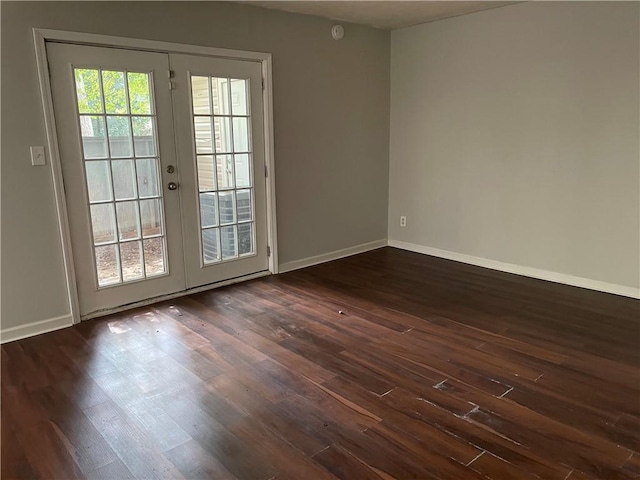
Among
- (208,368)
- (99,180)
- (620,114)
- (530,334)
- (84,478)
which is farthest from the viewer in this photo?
(620,114)

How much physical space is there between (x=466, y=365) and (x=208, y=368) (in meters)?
1.54

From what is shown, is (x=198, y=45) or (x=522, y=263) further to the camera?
(x=522, y=263)

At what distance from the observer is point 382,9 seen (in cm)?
411

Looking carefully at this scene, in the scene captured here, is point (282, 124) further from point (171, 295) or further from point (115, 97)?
point (171, 295)

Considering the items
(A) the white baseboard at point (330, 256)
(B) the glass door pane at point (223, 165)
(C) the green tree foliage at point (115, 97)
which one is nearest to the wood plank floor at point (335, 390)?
(B) the glass door pane at point (223, 165)

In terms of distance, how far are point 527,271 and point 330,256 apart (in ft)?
6.47

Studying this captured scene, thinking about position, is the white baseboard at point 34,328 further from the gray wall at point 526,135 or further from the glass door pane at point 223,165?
the gray wall at point 526,135

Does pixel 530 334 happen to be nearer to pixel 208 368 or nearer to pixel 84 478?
pixel 208 368

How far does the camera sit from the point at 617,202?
12.3 feet

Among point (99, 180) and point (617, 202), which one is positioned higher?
point (99, 180)

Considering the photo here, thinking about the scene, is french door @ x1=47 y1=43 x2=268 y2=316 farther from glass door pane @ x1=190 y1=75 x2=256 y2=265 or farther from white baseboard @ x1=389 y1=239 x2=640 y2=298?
white baseboard @ x1=389 y1=239 x2=640 y2=298

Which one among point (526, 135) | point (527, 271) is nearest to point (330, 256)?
point (527, 271)

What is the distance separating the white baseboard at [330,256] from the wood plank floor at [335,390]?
75 cm

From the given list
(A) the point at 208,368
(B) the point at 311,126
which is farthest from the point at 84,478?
(B) the point at 311,126
